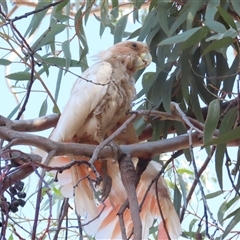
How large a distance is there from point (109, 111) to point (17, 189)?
56 centimetres

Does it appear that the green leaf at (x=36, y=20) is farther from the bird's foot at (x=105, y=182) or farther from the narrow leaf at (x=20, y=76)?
the bird's foot at (x=105, y=182)

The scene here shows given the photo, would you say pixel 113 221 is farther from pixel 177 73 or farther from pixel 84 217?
pixel 177 73

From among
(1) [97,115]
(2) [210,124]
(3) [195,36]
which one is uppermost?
(1) [97,115]

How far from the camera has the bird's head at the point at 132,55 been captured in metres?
1.83

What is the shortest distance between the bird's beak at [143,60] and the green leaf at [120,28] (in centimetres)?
24

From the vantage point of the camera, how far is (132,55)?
184 centimetres

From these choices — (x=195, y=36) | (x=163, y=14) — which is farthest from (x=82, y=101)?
(x=195, y=36)

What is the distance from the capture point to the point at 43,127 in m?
1.62

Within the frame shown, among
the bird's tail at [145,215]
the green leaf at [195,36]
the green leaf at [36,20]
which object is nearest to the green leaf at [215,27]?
the green leaf at [195,36]

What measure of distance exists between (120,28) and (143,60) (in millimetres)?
280

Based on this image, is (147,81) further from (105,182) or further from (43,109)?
(105,182)

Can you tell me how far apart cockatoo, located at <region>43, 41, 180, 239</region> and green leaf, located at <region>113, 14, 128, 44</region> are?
228mm

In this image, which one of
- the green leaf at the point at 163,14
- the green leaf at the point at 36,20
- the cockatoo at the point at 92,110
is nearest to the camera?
the cockatoo at the point at 92,110

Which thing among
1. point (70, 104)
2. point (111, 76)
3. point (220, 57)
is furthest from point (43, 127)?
point (220, 57)
